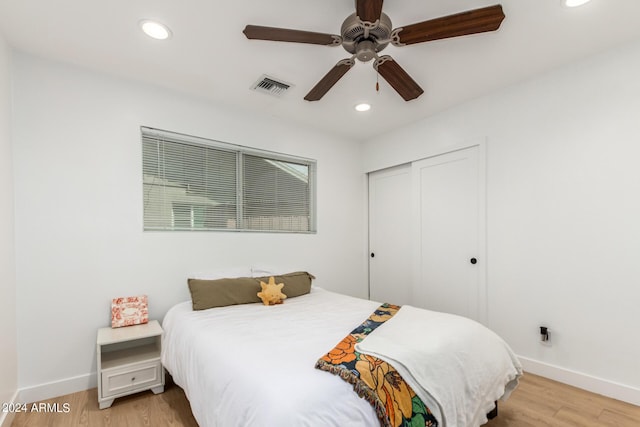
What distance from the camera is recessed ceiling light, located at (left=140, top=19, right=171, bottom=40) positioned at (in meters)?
1.98

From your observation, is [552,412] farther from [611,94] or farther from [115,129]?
[115,129]

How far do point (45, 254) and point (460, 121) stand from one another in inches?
152

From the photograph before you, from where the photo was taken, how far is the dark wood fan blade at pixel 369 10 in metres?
1.48

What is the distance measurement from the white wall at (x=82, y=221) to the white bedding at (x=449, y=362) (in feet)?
6.49

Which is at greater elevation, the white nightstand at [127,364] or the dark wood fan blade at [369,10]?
the dark wood fan blade at [369,10]

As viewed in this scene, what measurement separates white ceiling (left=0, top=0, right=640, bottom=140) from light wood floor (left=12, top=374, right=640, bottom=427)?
256cm

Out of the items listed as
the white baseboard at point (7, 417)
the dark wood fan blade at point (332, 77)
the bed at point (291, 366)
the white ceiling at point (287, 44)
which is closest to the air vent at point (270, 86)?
the white ceiling at point (287, 44)

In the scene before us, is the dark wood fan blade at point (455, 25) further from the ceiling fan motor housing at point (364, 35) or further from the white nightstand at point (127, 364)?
the white nightstand at point (127, 364)

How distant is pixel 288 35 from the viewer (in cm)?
171

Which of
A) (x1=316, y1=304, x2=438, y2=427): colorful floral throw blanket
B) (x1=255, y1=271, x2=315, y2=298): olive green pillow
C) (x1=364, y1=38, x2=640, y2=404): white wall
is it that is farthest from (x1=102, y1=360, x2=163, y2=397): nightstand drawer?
(x1=364, y1=38, x2=640, y2=404): white wall

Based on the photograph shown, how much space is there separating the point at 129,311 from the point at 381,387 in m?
2.18

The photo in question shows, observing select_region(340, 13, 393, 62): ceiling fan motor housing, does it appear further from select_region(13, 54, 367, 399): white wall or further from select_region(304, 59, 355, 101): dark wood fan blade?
select_region(13, 54, 367, 399): white wall

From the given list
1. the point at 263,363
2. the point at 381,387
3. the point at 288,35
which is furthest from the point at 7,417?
the point at 288,35

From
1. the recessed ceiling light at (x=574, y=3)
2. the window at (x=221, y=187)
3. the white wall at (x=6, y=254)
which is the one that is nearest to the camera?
the recessed ceiling light at (x=574, y=3)
